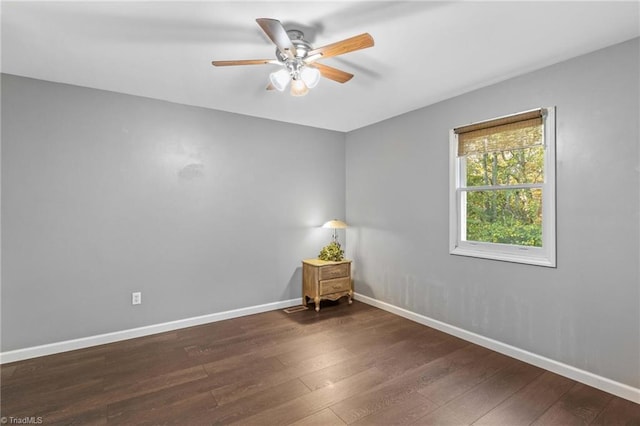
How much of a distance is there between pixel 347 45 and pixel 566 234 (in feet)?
7.28

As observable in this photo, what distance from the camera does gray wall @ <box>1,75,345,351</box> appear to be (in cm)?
274

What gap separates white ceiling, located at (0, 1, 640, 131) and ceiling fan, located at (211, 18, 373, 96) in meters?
0.14

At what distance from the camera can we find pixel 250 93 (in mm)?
3119

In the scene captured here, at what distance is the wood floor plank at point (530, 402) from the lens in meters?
1.95

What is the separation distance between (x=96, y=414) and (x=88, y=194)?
6.39ft

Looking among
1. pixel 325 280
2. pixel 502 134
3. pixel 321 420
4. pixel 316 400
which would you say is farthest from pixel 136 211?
pixel 502 134

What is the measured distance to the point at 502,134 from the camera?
2844 mm

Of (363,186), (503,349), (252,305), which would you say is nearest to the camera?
(503,349)

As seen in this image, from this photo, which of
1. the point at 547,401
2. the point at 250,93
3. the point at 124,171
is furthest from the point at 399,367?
the point at 124,171

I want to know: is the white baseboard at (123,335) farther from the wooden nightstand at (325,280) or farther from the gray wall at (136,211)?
the wooden nightstand at (325,280)

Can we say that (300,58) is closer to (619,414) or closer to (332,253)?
(332,253)

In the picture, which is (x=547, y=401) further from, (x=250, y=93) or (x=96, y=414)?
(x=250, y=93)

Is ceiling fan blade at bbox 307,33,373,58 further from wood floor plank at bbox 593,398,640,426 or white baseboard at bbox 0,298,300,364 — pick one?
white baseboard at bbox 0,298,300,364

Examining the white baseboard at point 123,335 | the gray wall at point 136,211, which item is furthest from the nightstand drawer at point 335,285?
the white baseboard at point 123,335
